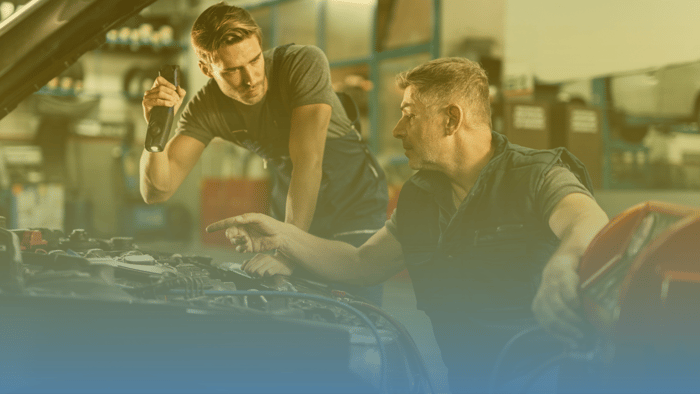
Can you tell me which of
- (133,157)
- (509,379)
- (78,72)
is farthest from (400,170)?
(78,72)

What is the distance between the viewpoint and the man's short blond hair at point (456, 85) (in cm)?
115

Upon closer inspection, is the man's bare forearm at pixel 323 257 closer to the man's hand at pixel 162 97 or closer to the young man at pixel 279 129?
the young man at pixel 279 129

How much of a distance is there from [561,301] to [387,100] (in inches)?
21.9

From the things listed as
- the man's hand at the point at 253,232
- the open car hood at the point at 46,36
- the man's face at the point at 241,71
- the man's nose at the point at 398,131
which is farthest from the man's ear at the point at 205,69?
the man's nose at the point at 398,131

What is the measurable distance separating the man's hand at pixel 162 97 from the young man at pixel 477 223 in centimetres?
39

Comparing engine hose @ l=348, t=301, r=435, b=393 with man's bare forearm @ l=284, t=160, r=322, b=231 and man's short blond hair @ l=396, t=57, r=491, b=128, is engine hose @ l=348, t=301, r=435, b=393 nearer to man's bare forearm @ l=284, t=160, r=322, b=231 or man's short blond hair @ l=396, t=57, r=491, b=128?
man's bare forearm @ l=284, t=160, r=322, b=231

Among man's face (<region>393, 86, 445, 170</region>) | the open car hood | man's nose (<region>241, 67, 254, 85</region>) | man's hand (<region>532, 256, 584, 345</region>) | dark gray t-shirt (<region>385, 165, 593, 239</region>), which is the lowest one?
man's hand (<region>532, 256, 584, 345</region>)

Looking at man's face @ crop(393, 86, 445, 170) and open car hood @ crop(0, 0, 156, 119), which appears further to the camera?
open car hood @ crop(0, 0, 156, 119)

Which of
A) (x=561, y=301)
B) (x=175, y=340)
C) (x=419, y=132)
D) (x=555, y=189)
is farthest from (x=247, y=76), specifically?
(x=561, y=301)

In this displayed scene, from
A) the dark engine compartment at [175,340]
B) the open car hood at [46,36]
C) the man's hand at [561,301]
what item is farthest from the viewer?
the open car hood at [46,36]

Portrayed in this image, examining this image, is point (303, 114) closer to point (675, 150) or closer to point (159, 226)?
point (159, 226)

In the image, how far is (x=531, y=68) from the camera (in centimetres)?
129

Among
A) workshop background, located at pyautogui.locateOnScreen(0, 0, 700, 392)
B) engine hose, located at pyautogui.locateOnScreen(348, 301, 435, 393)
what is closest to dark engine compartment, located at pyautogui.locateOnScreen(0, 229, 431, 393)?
engine hose, located at pyautogui.locateOnScreen(348, 301, 435, 393)

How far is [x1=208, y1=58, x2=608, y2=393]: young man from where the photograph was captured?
3.49 feet
